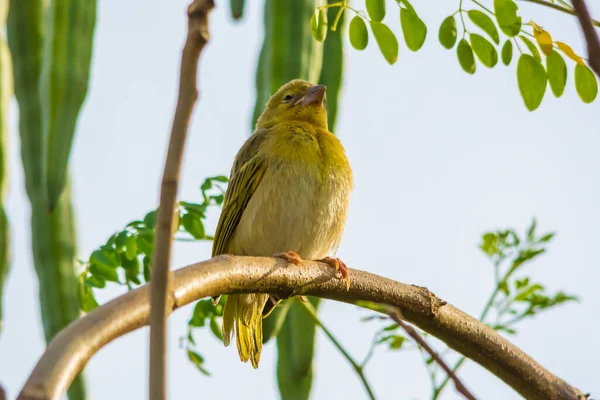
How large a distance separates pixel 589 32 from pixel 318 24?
5.30 ft

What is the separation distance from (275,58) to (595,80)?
8.16ft

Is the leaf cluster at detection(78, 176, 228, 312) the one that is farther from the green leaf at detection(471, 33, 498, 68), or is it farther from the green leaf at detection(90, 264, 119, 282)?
the green leaf at detection(471, 33, 498, 68)

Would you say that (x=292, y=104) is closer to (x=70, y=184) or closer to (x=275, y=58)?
(x=275, y=58)

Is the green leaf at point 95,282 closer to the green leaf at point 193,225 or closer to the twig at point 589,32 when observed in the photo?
the green leaf at point 193,225

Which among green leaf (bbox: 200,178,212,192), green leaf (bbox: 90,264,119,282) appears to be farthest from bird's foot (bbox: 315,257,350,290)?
green leaf (bbox: 200,178,212,192)

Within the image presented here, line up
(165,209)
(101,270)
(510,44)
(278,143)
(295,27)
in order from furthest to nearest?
(295,27), (278,143), (101,270), (510,44), (165,209)

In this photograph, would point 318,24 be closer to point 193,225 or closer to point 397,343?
point 193,225

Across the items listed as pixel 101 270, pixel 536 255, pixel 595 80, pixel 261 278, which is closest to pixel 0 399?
pixel 261 278

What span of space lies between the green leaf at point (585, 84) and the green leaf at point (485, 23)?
28cm

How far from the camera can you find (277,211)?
4234 mm

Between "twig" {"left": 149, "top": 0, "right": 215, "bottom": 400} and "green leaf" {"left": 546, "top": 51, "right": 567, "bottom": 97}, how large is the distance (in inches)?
70.3

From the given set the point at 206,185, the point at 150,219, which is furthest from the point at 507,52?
the point at 206,185

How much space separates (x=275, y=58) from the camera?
501 cm

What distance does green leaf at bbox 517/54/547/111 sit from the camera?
9.12ft
